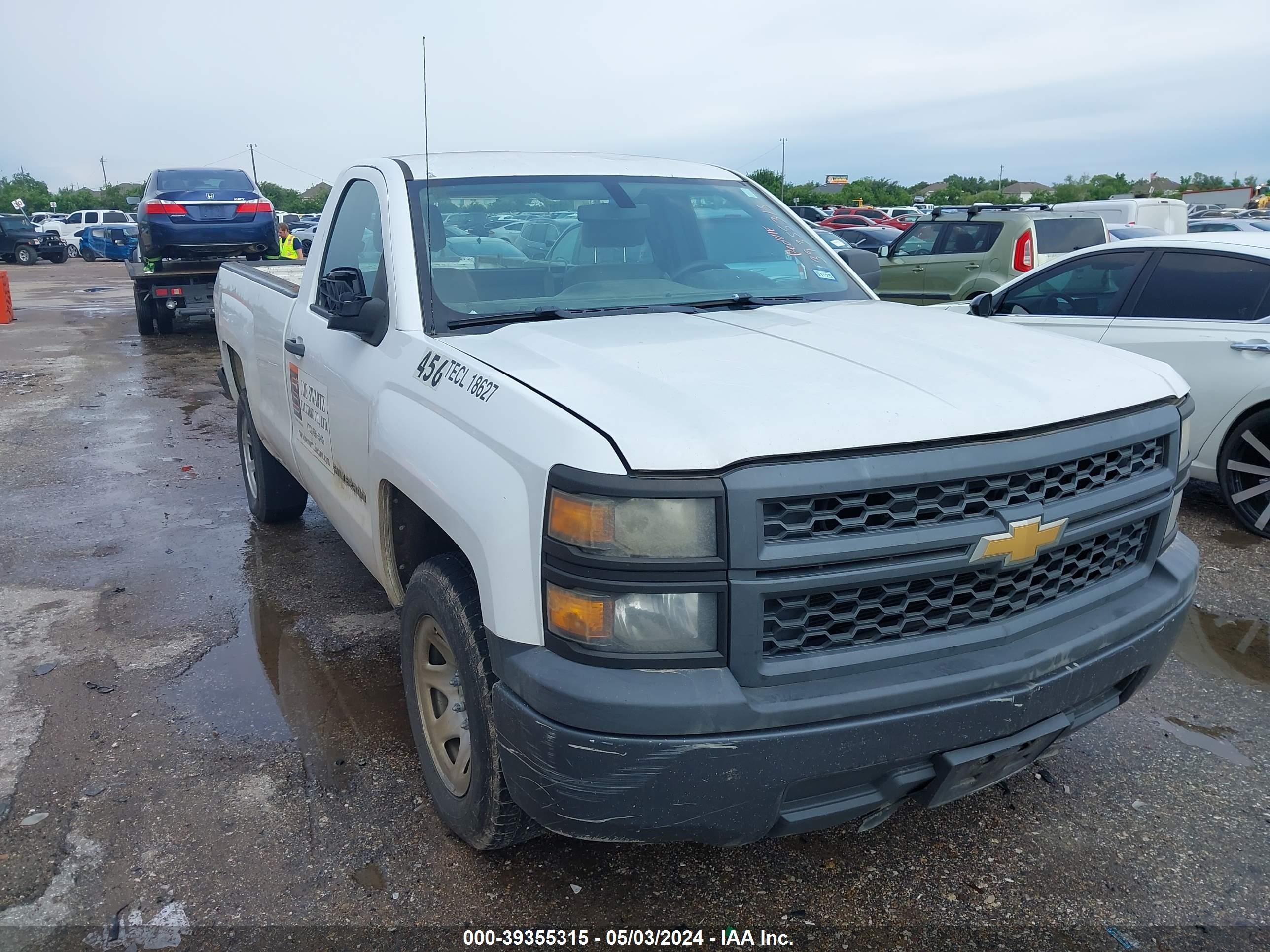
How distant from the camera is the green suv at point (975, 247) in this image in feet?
40.3

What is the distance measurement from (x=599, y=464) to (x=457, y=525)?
0.56m

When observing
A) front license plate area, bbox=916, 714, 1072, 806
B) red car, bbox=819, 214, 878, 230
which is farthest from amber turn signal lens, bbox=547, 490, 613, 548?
red car, bbox=819, 214, 878, 230

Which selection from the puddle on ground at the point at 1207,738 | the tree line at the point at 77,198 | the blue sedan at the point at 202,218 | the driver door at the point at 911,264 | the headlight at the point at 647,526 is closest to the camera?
the headlight at the point at 647,526

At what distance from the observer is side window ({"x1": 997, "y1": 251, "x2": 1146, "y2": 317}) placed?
640 cm

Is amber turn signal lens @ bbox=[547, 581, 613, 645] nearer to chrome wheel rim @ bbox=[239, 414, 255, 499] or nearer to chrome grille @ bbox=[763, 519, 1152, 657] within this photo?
chrome grille @ bbox=[763, 519, 1152, 657]

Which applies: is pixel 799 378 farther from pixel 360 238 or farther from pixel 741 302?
pixel 360 238

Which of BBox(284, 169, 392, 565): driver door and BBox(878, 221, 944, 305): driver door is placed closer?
BBox(284, 169, 392, 565): driver door

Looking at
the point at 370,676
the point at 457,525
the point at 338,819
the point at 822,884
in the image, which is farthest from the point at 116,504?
the point at 822,884

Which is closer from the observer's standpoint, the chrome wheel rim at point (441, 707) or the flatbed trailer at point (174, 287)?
the chrome wheel rim at point (441, 707)

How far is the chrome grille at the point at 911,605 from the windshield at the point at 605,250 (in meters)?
1.48

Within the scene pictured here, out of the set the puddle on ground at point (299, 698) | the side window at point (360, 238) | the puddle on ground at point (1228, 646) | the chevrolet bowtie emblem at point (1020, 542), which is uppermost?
the side window at point (360, 238)

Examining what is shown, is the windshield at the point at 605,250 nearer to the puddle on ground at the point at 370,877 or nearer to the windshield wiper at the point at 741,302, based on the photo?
the windshield wiper at the point at 741,302

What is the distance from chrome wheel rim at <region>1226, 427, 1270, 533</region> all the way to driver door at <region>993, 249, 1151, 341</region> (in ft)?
3.70

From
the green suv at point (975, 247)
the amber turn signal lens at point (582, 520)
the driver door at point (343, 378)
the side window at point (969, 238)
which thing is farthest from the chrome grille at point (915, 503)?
the side window at point (969, 238)
